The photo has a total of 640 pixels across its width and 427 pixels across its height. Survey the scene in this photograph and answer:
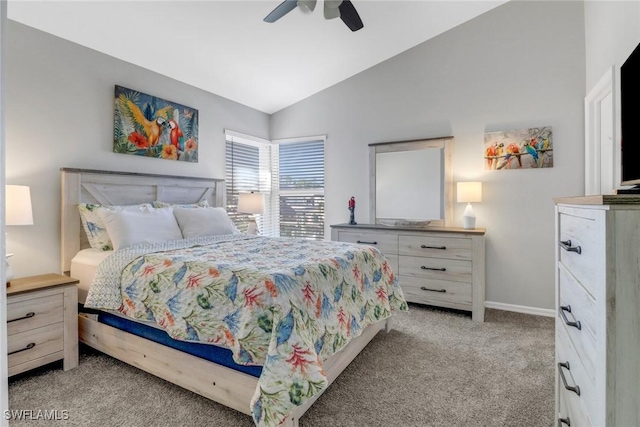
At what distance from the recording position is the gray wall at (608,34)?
1.84m

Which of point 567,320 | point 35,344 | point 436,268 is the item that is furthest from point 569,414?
point 35,344

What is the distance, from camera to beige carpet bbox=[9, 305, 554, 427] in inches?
64.7

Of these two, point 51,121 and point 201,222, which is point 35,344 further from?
point 51,121

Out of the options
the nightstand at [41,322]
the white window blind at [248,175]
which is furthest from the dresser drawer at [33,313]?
the white window blind at [248,175]

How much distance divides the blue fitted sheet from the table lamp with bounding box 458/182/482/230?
8.42 feet

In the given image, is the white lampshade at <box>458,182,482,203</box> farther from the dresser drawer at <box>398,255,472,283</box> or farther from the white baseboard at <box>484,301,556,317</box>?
the white baseboard at <box>484,301,556,317</box>

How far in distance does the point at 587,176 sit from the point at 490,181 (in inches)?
31.0

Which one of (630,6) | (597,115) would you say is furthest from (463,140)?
(630,6)

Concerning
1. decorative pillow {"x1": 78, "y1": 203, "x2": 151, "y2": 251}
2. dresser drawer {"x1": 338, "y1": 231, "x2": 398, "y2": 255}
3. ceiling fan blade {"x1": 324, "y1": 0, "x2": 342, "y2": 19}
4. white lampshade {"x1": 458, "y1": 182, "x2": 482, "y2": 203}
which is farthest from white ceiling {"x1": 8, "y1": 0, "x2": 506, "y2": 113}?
dresser drawer {"x1": 338, "y1": 231, "x2": 398, "y2": 255}

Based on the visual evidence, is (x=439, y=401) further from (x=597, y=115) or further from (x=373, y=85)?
(x=373, y=85)

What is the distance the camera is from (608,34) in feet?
7.45

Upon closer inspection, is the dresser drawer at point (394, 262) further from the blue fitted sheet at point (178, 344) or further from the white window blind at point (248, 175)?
the blue fitted sheet at point (178, 344)

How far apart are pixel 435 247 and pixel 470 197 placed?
2.13 feet

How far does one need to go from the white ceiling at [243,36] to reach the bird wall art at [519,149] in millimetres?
1350
